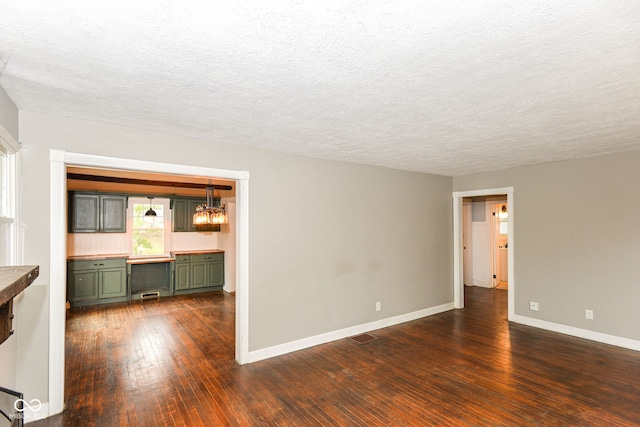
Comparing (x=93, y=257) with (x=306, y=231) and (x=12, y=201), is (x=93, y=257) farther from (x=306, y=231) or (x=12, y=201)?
(x=306, y=231)

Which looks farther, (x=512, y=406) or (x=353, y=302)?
(x=353, y=302)

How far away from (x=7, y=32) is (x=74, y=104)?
1.07 m

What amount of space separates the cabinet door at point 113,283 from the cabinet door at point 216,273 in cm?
177

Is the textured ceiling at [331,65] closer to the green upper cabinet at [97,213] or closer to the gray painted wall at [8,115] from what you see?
the gray painted wall at [8,115]

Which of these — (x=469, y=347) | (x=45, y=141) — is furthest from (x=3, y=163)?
(x=469, y=347)

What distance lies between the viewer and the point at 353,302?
4688mm

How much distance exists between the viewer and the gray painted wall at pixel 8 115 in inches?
84.7

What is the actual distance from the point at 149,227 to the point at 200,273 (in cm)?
164

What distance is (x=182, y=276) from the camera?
24.0ft

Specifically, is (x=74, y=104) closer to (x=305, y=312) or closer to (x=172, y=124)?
(x=172, y=124)

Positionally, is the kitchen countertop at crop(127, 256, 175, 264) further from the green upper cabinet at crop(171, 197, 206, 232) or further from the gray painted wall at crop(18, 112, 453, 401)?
the gray painted wall at crop(18, 112, 453, 401)

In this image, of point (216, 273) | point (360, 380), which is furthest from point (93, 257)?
point (360, 380)

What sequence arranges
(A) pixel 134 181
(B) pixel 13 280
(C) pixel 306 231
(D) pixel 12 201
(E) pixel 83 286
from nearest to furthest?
1. (B) pixel 13 280
2. (D) pixel 12 201
3. (C) pixel 306 231
4. (A) pixel 134 181
5. (E) pixel 83 286

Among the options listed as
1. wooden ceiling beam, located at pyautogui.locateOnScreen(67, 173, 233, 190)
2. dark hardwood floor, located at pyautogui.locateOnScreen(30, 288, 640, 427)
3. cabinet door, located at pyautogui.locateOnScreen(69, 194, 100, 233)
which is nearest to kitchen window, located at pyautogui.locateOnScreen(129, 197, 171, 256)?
cabinet door, located at pyautogui.locateOnScreen(69, 194, 100, 233)
